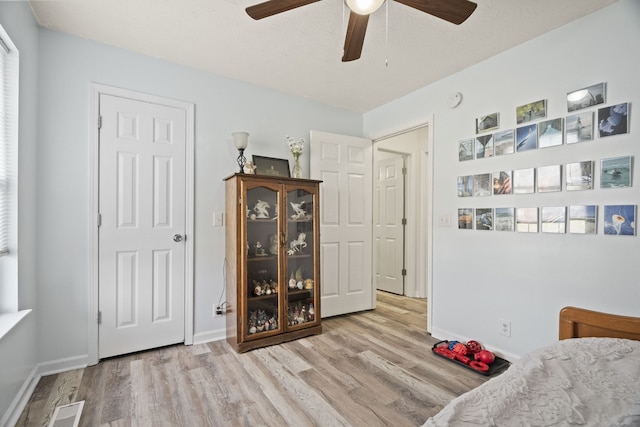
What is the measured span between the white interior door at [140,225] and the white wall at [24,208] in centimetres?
40

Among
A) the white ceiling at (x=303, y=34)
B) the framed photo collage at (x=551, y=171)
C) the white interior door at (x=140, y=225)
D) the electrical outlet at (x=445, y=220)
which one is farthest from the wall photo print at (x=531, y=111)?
the white interior door at (x=140, y=225)

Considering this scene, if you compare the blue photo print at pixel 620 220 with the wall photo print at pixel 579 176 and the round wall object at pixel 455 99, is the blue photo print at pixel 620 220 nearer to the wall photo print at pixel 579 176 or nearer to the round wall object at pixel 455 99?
the wall photo print at pixel 579 176

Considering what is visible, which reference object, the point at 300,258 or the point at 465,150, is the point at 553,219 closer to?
the point at 465,150

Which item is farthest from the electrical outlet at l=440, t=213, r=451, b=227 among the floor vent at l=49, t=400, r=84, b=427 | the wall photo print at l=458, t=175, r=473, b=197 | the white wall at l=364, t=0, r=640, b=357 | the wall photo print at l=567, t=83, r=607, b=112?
the floor vent at l=49, t=400, r=84, b=427

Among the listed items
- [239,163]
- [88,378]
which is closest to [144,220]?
[239,163]

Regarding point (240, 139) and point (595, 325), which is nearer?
point (595, 325)

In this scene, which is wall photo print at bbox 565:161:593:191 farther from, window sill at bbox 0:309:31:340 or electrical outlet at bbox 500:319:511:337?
window sill at bbox 0:309:31:340

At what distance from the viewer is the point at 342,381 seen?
7.19 feet

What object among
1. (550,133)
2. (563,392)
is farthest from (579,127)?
(563,392)

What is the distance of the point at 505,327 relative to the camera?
98.8 inches

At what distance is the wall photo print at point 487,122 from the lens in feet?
8.47

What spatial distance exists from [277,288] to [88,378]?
59.6 inches

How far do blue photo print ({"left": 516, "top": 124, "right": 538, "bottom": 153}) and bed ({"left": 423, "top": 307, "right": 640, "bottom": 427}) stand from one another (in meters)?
1.47

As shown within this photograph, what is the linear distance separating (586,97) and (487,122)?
672 millimetres
